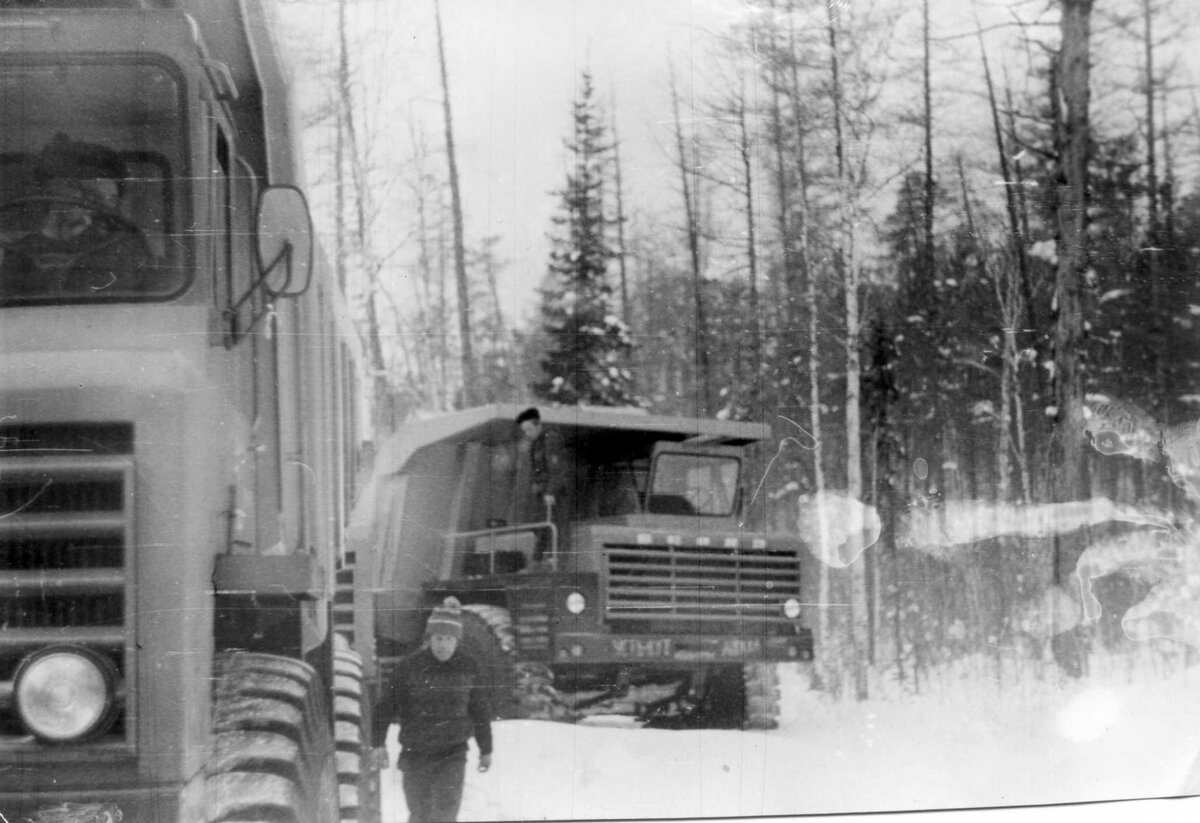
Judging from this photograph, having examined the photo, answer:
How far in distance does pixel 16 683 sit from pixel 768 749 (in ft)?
6.95

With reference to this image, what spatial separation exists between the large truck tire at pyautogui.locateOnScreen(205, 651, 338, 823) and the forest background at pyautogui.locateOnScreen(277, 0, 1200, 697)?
773 mm

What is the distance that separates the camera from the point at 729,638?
10.8ft

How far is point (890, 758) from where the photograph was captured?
3.43 m

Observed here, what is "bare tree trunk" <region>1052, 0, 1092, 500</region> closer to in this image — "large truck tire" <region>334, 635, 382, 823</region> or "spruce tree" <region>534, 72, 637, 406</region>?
"spruce tree" <region>534, 72, 637, 406</region>

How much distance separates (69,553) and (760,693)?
1.99 m

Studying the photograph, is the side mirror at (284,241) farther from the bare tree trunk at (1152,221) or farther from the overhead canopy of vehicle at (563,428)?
the bare tree trunk at (1152,221)

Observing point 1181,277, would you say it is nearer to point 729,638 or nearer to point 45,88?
point 729,638

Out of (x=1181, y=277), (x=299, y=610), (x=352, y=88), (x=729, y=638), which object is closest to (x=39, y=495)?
(x=299, y=610)

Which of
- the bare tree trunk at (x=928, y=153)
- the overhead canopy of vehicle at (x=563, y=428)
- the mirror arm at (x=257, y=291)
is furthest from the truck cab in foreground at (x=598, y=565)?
the bare tree trunk at (x=928, y=153)

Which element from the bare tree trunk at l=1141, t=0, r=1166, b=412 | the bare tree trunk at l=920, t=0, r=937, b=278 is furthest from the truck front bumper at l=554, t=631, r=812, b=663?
the bare tree trunk at l=1141, t=0, r=1166, b=412

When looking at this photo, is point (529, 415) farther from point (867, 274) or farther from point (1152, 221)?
point (1152, 221)

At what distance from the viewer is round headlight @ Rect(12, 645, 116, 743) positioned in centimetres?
289

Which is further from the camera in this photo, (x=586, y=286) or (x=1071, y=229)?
(x=1071, y=229)

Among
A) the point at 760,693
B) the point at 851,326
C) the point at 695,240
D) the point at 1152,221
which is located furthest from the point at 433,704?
the point at 1152,221
